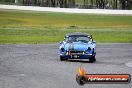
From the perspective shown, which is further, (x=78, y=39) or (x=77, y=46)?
(x=78, y=39)

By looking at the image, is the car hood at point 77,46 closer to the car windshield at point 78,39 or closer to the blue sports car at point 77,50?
the blue sports car at point 77,50

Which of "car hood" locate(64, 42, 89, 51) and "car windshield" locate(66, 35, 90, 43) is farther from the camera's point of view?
"car windshield" locate(66, 35, 90, 43)

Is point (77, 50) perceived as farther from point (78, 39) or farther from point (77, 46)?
point (78, 39)

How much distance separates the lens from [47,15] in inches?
3489

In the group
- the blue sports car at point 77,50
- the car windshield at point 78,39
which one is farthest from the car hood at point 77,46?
the car windshield at point 78,39

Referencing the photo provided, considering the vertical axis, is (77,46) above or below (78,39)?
below

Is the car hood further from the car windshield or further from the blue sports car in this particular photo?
the car windshield

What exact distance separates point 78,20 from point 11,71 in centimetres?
6226

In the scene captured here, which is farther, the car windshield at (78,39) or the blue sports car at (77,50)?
the car windshield at (78,39)

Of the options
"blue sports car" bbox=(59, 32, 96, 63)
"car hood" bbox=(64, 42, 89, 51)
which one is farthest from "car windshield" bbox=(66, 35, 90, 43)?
"car hood" bbox=(64, 42, 89, 51)

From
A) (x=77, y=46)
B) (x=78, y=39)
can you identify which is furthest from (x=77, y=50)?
(x=78, y=39)

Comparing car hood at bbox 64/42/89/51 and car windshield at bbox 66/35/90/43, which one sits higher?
car windshield at bbox 66/35/90/43

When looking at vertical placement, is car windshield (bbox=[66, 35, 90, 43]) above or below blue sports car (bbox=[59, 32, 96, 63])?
above

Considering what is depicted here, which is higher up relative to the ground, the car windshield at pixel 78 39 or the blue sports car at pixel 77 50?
the car windshield at pixel 78 39
